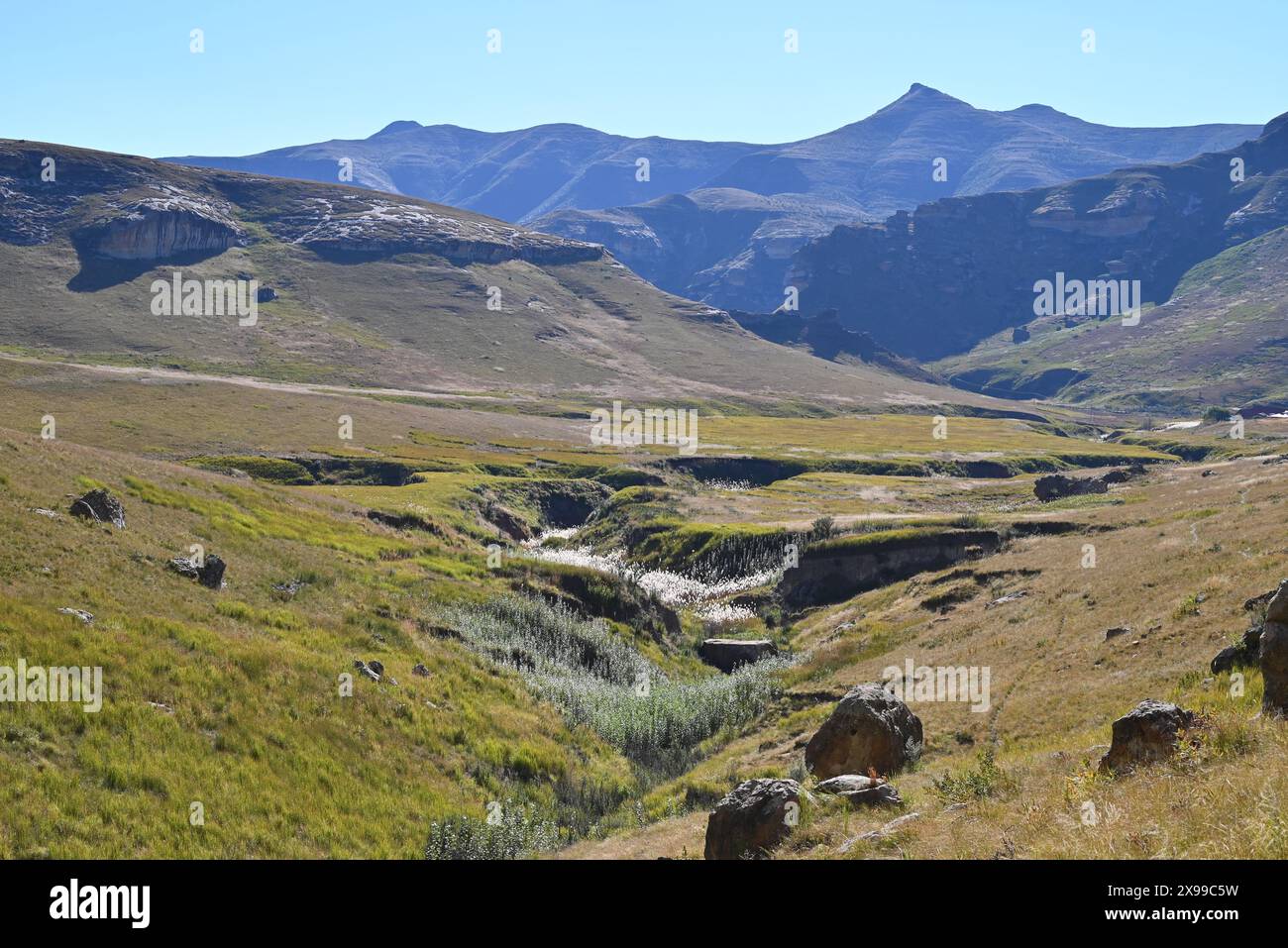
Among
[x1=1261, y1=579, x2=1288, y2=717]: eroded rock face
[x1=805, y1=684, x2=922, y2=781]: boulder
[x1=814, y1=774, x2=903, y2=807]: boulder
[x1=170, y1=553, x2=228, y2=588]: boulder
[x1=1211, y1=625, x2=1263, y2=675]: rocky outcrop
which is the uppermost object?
[x1=1261, y1=579, x2=1288, y2=717]: eroded rock face

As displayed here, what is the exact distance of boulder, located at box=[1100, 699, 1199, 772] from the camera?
14.8 m

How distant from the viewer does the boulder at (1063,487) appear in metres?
99.3

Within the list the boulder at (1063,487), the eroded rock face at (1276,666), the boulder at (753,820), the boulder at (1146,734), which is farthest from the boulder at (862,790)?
the boulder at (1063,487)

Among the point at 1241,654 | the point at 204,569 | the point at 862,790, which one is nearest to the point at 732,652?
the point at 204,569

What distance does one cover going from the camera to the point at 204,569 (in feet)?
104

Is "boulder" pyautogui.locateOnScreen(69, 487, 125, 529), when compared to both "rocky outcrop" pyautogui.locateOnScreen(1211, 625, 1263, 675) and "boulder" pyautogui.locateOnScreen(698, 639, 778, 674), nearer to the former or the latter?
"boulder" pyautogui.locateOnScreen(698, 639, 778, 674)

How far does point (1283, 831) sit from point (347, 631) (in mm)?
29125

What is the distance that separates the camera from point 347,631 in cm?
3278

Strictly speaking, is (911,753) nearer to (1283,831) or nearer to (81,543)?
(1283,831)

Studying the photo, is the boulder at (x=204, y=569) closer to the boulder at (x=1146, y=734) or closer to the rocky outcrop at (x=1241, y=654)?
the boulder at (x=1146, y=734)

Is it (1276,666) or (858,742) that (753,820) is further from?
(1276,666)

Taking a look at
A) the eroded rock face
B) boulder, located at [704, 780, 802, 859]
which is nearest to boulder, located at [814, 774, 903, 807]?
boulder, located at [704, 780, 802, 859]

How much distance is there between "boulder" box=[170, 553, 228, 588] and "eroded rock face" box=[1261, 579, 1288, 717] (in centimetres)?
2960

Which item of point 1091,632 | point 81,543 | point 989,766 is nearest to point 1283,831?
point 989,766
